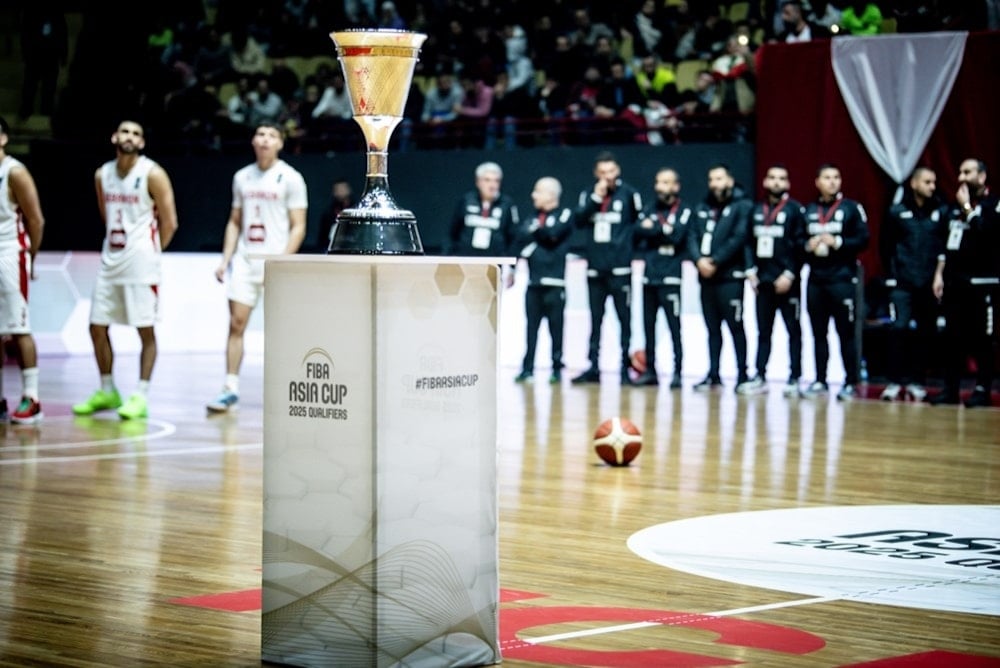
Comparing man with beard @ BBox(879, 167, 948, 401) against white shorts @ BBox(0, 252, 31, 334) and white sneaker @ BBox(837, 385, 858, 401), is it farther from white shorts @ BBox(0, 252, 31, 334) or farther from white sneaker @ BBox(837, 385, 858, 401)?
white shorts @ BBox(0, 252, 31, 334)

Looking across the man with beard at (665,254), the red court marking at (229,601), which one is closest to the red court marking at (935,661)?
the red court marking at (229,601)

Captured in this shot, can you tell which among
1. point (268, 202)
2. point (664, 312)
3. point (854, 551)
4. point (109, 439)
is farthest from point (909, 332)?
point (854, 551)

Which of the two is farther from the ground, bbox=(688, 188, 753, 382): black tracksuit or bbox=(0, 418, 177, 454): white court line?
bbox=(688, 188, 753, 382): black tracksuit

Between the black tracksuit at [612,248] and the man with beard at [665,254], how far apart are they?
15 centimetres

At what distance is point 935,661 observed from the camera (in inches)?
165

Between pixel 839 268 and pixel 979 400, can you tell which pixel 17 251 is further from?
pixel 979 400

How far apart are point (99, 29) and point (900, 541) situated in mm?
19932

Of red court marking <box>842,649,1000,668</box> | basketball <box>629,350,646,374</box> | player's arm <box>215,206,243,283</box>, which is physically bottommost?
red court marking <box>842,649,1000,668</box>

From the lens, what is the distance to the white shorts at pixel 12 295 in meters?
10.3

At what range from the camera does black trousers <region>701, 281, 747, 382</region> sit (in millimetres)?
14477

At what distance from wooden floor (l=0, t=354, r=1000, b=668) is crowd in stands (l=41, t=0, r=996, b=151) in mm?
6035

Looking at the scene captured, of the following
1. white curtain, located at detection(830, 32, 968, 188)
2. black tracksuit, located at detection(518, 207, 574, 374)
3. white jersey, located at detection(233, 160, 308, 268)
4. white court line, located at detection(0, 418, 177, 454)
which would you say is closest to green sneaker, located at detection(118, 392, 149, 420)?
white court line, located at detection(0, 418, 177, 454)

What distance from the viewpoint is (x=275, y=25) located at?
2225cm

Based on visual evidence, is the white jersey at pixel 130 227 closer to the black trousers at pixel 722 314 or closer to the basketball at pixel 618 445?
the basketball at pixel 618 445
